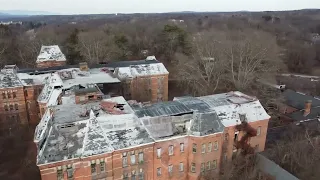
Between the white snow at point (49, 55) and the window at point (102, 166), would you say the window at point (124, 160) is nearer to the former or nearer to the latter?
the window at point (102, 166)

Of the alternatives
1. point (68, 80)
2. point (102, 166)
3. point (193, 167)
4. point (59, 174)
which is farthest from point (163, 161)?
point (68, 80)

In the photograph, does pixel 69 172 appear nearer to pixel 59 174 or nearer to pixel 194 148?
pixel 59 174

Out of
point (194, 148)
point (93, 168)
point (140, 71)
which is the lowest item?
point (194, 148)

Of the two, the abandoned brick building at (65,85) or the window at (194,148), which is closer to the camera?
the window at (194,148)

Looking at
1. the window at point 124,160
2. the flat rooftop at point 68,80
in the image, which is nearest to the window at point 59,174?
the window at point 124,160

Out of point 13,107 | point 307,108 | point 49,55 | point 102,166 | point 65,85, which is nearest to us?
point 102,166

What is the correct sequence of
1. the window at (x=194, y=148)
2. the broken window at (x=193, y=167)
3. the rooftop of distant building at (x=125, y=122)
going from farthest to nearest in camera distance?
the broken window at (x=193, y=167) → the window at (x=194, y=148) → the rooftop of distant building at (x=125, y=122)

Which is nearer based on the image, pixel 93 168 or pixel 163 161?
pixel 93 168
